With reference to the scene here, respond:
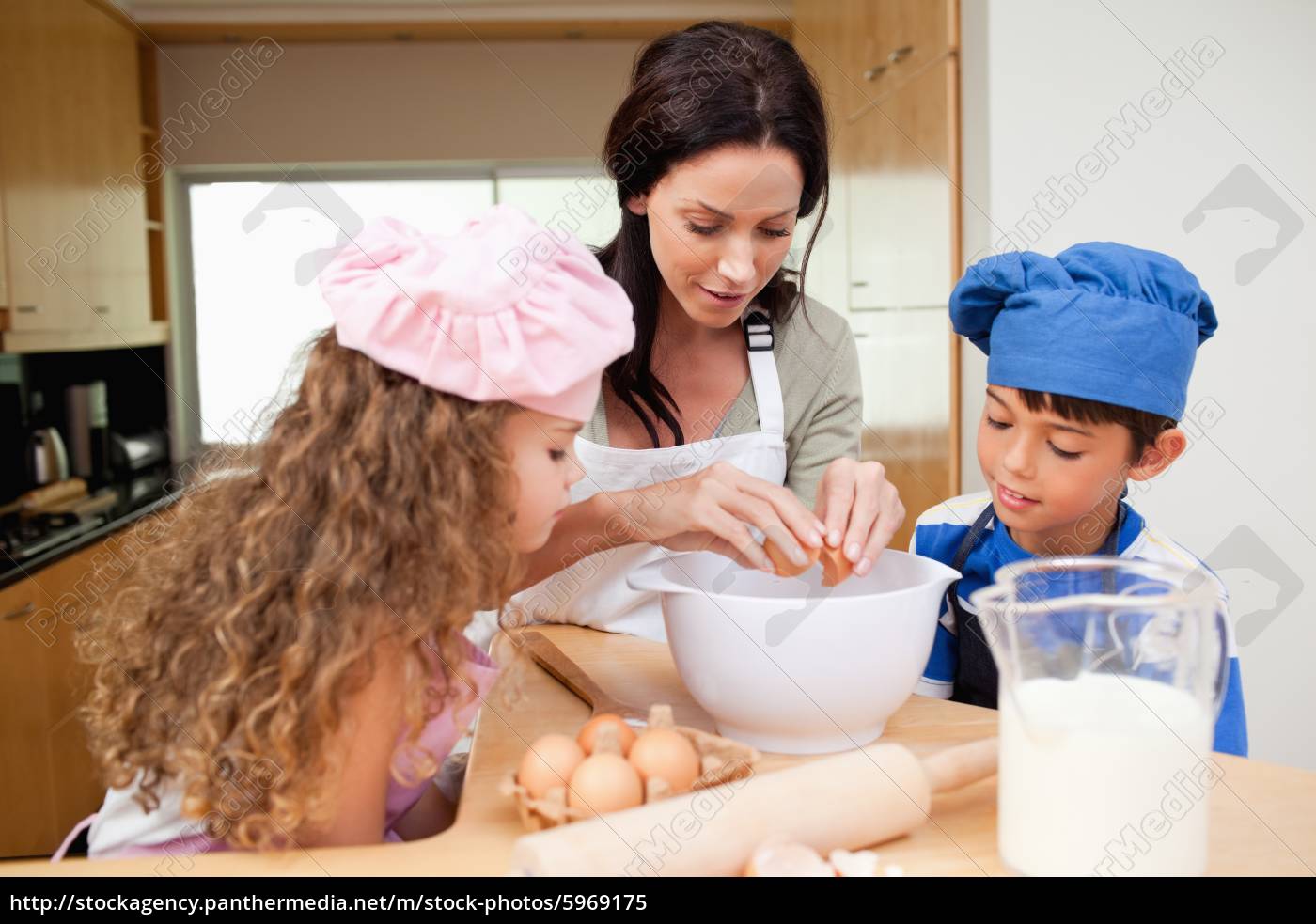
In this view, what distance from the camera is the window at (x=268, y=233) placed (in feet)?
14.8

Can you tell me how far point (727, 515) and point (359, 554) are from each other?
406 mm

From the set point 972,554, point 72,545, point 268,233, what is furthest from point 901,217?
point 268,233

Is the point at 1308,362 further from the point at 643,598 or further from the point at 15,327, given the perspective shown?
the point at 15,327

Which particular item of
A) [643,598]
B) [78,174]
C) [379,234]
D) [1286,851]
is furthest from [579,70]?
[1286,851]

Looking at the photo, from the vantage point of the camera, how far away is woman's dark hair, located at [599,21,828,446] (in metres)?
1.36

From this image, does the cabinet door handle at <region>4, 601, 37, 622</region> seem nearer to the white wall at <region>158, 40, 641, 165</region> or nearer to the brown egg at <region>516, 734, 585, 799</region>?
the brown egg at <region>516, 734, 585, 799</region>

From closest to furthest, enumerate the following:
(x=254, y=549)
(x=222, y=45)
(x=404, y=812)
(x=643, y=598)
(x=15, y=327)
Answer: (x=254, y=549)
(x=404, y=812)
(x=643, y=598)
(x=15, y=327)
(x=222, y=45)

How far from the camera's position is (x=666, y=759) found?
2.66 feet

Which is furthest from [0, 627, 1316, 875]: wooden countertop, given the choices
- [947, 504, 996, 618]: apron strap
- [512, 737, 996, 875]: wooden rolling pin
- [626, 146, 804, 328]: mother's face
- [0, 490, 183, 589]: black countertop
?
[0, 490, 183, 589]: black countertop

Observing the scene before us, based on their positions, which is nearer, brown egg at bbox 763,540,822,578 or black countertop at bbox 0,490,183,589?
brown egg at bbox 763,540,822,578

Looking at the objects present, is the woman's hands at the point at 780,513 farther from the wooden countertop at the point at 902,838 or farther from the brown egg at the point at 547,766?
the brown egg at the point at 547,766

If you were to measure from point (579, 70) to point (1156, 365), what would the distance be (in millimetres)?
3761
